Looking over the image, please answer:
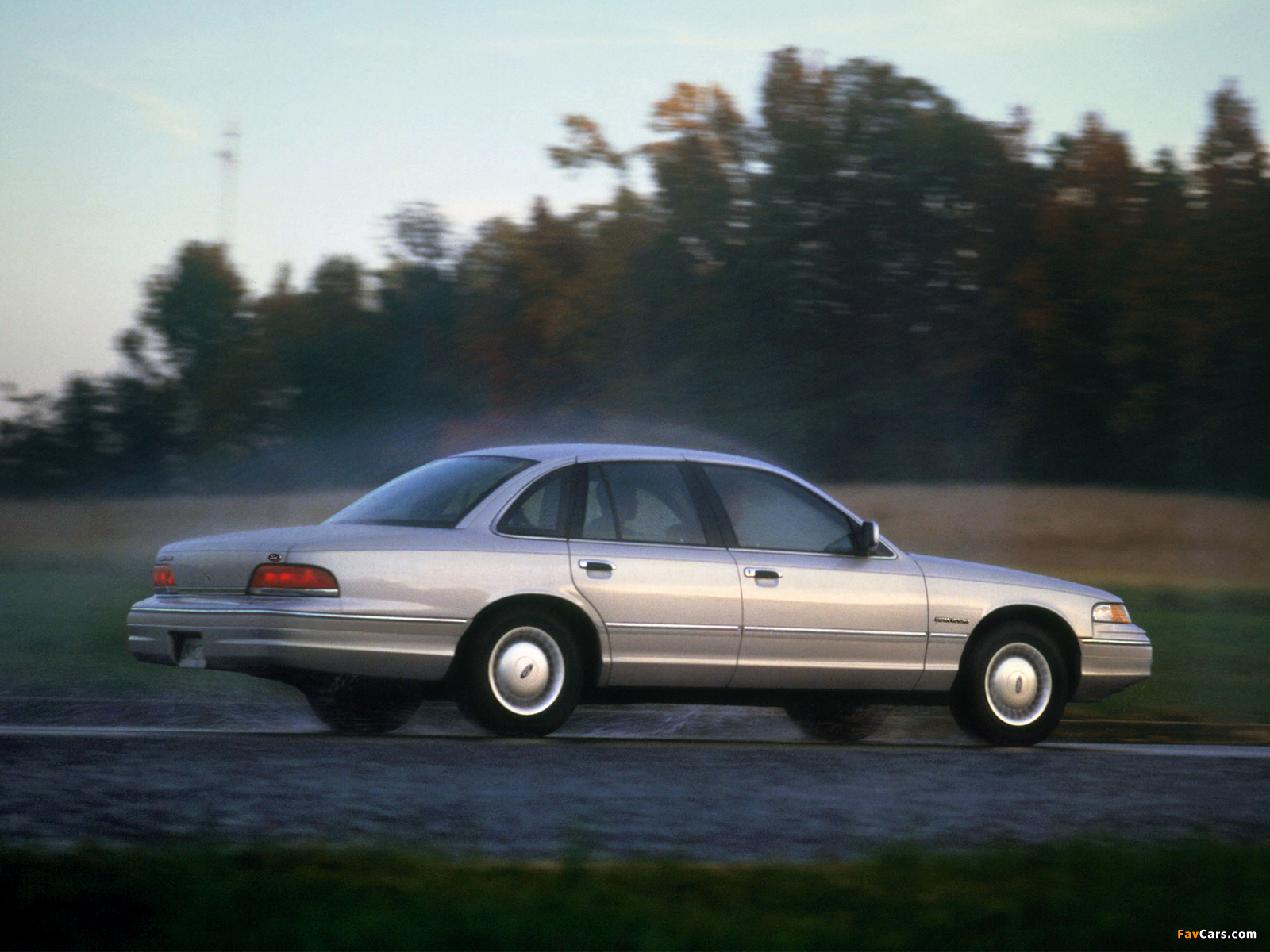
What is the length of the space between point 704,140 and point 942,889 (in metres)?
44.3

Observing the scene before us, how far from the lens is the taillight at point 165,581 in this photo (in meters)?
8.16

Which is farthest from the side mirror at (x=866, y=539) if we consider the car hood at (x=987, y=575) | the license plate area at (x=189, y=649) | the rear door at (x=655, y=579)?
the license plate area at (x=189, y=649)

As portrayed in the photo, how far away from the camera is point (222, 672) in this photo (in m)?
13.8

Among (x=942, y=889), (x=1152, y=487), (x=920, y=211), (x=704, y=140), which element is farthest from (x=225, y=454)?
(x=942, y=889)

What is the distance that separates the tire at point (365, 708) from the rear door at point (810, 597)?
Answer: 170cm

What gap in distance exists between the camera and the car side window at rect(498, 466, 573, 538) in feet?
27.2

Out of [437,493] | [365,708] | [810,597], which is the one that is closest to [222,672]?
[365,708]

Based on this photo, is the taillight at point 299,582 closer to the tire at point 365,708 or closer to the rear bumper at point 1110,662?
the tire at point 365,708

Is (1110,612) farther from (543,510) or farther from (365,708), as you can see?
(365,708)

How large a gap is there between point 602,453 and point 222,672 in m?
6.12

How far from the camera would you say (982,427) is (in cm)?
4484

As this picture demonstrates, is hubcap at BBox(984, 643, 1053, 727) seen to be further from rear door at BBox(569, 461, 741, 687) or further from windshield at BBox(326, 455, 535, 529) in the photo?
windshield at BBox(326, 455, 535, 529)

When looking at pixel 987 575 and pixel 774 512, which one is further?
pixel 987 575

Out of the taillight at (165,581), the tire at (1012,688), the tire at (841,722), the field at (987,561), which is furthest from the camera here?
the field at (987,561)
